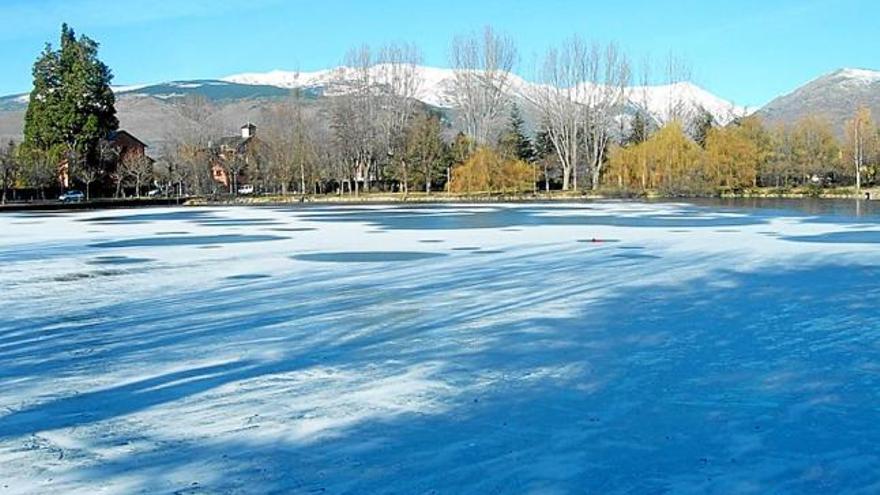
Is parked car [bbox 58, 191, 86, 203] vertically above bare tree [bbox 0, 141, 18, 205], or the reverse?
bare tree [bbox 0, 141, 18, 205]

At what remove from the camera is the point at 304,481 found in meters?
3.84

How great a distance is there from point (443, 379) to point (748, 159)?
59827 mm

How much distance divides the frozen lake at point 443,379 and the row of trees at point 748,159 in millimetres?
48363

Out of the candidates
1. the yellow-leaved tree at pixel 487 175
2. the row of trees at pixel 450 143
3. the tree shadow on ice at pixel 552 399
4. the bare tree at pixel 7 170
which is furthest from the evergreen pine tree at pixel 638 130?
the tree shadow on ice at pixel 552 399

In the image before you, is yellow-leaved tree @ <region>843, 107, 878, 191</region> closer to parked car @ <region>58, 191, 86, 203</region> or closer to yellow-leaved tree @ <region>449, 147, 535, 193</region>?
yellow-leaved tree @ <region>449, 147, 535, 193</region>

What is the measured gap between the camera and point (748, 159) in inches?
2400

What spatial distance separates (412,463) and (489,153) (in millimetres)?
57579

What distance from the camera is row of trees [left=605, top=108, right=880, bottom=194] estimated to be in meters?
59.5

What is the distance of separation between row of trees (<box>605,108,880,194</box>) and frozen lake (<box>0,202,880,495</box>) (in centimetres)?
4836

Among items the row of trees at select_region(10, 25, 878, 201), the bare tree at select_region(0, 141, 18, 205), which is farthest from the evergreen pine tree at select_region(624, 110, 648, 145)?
the bare tree at select_region(0, 141, 18, 205)

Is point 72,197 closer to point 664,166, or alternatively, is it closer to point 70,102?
point 70,102

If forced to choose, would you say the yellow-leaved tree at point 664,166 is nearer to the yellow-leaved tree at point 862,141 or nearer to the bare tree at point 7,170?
the yellow-leaved tree at point 862,141

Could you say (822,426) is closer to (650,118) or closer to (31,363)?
(31,363)

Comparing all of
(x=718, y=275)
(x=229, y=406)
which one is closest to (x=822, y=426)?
(x=229, y=406)
